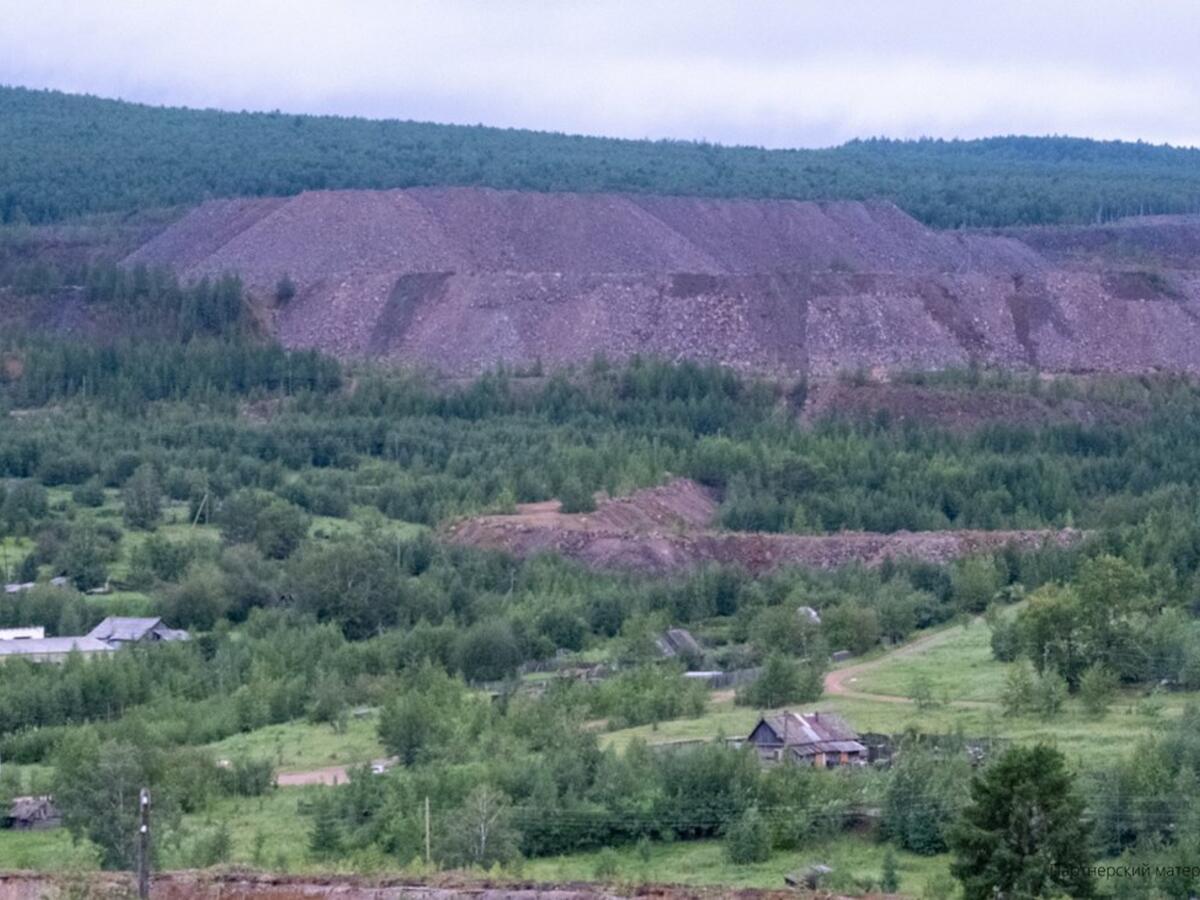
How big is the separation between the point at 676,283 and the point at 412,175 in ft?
151

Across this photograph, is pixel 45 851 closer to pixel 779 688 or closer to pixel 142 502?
pixel 779 688

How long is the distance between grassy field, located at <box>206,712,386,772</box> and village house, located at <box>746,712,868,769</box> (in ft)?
23.4

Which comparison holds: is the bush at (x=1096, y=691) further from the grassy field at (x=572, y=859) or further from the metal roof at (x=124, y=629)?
the metal roof at (x=124, y=629)

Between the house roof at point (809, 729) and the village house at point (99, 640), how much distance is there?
1938 cm

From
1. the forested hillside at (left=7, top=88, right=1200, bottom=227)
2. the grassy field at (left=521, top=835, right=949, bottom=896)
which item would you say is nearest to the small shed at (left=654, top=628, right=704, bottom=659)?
the grassy field at (left=521, top=835, right=949, bottom=896)

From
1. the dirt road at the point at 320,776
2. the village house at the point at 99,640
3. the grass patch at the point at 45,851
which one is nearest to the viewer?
the grass patch at the point at 45,851

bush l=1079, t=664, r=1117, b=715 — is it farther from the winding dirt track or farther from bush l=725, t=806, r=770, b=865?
bush l=725, t=806, r=770, b=865

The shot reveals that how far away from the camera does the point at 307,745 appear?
173 feet

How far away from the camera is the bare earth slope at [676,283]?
396 feet

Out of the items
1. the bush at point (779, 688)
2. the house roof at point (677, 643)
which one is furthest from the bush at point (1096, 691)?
the house roof at point (677, 643)

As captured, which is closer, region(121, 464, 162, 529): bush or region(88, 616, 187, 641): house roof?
region(88, 616, 187, 641): house roof

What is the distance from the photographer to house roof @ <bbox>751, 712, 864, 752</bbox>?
47250mm

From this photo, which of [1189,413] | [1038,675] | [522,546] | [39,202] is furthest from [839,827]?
[39,202]

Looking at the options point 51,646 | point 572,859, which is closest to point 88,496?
point 51,646
